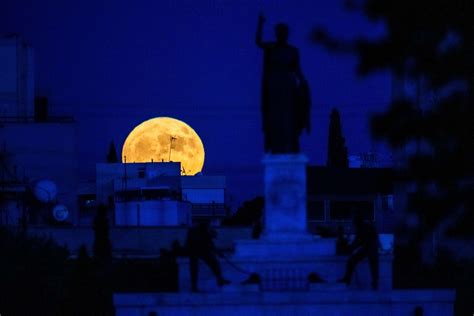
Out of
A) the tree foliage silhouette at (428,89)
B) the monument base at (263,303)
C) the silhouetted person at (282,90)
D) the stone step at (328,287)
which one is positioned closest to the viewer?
the tree foliage silhouette at (428,89)

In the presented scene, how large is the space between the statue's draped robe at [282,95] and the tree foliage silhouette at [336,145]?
58.5m

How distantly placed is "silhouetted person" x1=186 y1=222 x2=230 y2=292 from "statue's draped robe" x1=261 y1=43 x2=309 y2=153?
3324mm

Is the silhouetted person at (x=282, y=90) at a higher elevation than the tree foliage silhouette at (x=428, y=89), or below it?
higher

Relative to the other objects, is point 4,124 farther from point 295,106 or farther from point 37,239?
point 295,106

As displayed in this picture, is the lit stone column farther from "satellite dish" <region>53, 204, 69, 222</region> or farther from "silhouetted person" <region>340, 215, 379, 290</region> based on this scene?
"satellite dish" <region>53, 204, 69, 222</region>

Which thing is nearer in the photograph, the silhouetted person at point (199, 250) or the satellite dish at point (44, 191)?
the silhouetted person at point (199, 250)

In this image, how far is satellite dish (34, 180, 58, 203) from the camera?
68.9 meters

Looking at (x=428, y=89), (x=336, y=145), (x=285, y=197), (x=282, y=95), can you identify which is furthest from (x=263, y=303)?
(x=336, y=145)

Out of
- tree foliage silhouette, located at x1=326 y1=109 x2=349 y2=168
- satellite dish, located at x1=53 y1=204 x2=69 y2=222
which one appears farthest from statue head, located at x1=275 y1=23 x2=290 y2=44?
tree foliage silhouette, located at x1=326 y1=109 x2=349 y2=168

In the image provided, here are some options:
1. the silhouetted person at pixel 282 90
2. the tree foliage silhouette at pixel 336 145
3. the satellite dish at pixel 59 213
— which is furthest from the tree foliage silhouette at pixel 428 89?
the tree foliage silhouette at pixel 336 145

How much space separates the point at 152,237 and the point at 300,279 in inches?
1205

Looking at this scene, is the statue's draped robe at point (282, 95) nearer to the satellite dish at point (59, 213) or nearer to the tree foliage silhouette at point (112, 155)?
the satellite dish at point (59, 213)

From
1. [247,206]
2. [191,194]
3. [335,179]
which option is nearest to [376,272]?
[335,179]

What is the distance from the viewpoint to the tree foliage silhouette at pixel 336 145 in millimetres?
91562
